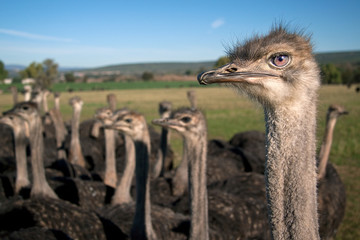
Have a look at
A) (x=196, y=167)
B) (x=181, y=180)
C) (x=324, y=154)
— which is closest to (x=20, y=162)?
(x=181, y=180)

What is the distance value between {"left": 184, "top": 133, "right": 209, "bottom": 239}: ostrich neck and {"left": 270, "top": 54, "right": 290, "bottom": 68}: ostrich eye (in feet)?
5.93

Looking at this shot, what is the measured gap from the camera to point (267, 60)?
6.17 feet

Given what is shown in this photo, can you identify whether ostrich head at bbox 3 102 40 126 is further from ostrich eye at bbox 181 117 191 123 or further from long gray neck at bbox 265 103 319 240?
long gray neck at bbox 265 103 319 240

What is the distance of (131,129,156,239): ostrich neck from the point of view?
3.59m

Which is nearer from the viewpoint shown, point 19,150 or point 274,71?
point 274,71

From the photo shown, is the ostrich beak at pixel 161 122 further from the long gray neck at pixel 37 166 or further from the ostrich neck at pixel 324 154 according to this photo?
the ostrich neck at pixel 324 154

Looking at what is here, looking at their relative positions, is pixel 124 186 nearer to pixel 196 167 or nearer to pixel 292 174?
pixel 196 167

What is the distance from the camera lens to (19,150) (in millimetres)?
5348

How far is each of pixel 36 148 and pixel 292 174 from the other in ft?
12.9

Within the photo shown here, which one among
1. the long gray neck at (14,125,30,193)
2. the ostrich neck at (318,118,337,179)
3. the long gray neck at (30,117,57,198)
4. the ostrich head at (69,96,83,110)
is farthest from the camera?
the ostrich head at (69,96,83,110)

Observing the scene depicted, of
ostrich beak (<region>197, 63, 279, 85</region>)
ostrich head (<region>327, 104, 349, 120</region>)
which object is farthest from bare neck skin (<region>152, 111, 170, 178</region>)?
ostrich beak (<region>197, 63, 279, 85</region>)

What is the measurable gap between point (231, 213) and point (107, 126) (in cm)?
184

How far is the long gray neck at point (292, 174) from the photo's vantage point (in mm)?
1751

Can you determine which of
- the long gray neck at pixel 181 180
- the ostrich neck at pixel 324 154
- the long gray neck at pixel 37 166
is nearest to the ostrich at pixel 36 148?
the long gray neck at pixel 37 166
